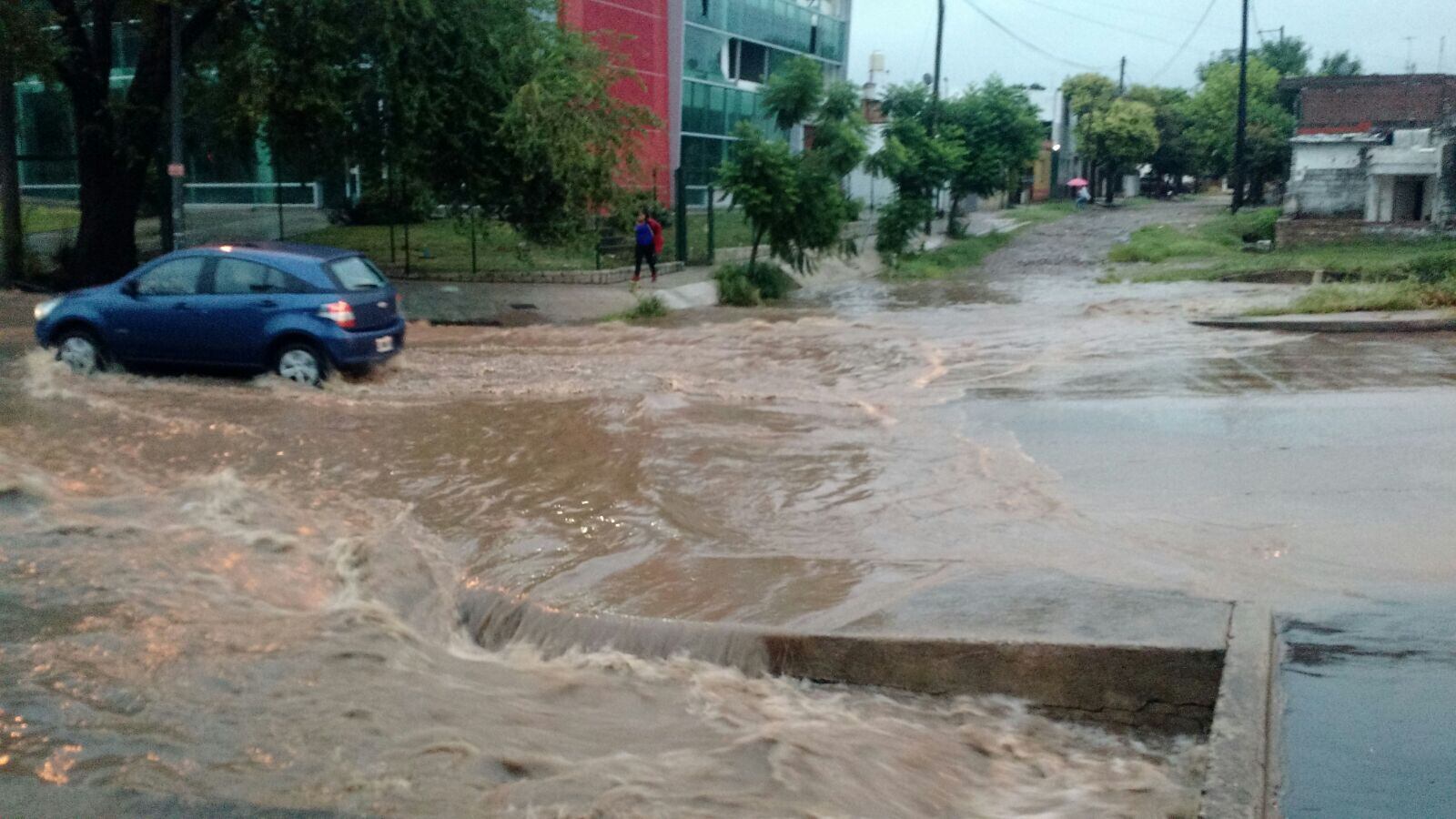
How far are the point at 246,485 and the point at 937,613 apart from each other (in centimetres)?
557

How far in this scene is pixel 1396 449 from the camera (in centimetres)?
1071

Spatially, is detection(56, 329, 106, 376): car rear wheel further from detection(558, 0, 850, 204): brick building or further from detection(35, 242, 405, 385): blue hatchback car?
detection(558, 0, 850, 204): brick building

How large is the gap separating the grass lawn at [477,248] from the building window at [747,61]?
17.3 metres

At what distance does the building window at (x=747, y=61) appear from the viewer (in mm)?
48062

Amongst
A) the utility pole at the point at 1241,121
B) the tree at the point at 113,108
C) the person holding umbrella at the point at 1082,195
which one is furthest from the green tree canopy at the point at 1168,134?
the tree at the point at 113,108

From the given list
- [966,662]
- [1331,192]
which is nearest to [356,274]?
[966,662]

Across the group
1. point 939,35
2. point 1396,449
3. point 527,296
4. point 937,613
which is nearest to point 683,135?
point 939,35

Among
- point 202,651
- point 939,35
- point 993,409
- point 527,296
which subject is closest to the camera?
point 202,651

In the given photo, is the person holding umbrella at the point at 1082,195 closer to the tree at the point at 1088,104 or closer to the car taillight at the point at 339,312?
the tree at the point at 1088,104

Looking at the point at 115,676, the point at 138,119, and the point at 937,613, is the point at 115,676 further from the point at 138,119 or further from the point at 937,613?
the point at 138,119

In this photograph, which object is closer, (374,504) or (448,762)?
(448,762)

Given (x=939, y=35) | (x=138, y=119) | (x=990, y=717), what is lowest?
(x=990, y=717)

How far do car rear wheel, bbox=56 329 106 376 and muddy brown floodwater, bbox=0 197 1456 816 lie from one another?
177 millimetres

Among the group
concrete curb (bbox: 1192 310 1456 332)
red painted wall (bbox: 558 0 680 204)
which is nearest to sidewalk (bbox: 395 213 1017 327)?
concrete curb (bbox: 1192 310 1456 332)
